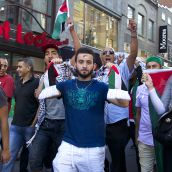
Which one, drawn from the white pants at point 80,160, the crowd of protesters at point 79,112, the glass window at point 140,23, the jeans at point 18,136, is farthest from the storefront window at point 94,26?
the white pants at point 80,160

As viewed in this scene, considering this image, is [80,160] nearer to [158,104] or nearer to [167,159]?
[167,159]

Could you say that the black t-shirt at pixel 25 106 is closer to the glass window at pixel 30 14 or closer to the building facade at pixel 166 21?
the glass window at pixel 30 14

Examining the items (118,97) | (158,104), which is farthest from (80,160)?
A: (158,104)

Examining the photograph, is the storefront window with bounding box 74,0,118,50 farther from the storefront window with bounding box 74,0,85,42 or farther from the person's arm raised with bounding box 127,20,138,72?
the person's arm raised with bounding box 127,20,138,72

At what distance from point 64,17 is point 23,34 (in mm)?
8497

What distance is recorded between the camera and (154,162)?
5.04m

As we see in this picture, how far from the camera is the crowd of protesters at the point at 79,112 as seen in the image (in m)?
3.71

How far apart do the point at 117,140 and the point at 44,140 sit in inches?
39.2

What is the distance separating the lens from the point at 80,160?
12.0ft

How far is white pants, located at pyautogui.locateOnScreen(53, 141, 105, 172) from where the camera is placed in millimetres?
3666

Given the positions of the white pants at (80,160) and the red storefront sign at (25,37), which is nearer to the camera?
the white pants at (80,160)

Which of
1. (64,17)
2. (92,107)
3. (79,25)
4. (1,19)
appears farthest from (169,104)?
(79,25)

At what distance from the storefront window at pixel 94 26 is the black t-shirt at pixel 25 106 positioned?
485 inches

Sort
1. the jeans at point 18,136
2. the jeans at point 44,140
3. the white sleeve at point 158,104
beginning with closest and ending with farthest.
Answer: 1. the white sleeve at point 158,104
2. the jeans at point 44,140
3. the jeans at point 18,136
